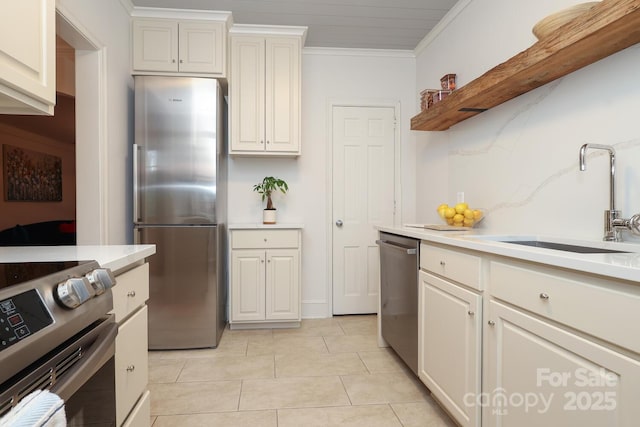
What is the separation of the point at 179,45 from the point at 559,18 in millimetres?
2575

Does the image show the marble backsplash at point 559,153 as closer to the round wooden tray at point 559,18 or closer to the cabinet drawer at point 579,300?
the round wooden tray at point 559,18

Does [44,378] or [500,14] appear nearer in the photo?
[44,378]

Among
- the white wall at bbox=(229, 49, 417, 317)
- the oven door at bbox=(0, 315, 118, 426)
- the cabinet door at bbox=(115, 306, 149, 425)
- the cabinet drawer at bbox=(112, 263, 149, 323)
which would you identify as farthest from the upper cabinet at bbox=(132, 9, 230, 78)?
the oven door at bbox=(0, 315, 118, 426)

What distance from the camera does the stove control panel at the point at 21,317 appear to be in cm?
58

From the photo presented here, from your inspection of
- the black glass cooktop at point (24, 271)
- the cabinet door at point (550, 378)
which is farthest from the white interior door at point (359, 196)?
the black glass cooktop at point (24, 271)

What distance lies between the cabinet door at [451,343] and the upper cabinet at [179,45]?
91.7 inches

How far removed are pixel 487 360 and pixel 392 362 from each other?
1.19 m

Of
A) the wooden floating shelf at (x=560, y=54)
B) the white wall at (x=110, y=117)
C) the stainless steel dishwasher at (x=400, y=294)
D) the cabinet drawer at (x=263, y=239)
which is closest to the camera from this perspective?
the wooden floating shelf at (x=560, y=54)

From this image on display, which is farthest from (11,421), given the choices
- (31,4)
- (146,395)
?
(31,4)

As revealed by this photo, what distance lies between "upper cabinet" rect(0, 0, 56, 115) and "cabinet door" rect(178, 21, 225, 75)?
157 cm

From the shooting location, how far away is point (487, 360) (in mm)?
1378

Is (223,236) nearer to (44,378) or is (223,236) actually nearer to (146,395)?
(146,395)

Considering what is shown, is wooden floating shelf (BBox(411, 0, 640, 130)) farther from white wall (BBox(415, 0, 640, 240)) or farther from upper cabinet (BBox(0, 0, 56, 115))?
upper cabinet (BBox(0, 0, 56, 115))

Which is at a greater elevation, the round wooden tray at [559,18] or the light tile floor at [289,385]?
the round wooden tray at [559,18]
